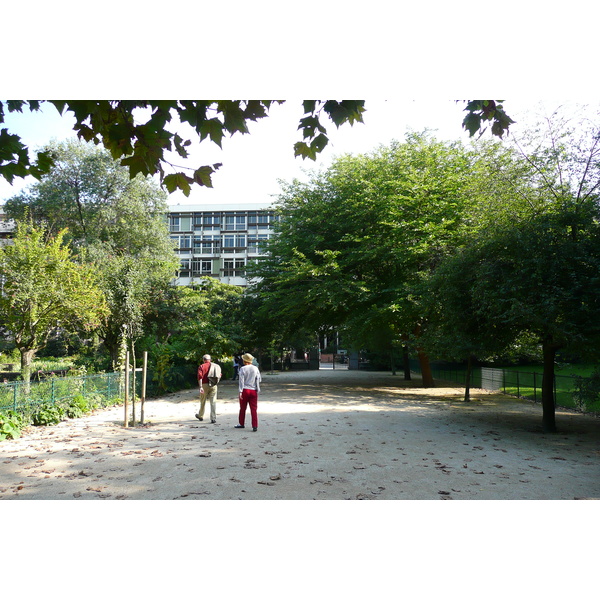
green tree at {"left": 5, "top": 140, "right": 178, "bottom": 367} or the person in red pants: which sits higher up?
green tree at {"left": 5, "top": 140, "right": 178, "bottom": 367}

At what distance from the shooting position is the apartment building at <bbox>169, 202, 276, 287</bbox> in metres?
8.55

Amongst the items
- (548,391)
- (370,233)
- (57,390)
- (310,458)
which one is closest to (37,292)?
(57,390)

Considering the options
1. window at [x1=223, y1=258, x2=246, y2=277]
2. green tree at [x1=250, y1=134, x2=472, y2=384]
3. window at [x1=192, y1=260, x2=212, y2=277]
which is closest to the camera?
window at [x1=192, y1=260, x2=212, y2=277]

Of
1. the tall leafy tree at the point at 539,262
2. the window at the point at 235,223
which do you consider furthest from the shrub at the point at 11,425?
the tall leafy tree at the point at 539,262

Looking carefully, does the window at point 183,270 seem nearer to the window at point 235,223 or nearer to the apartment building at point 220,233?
the apartment building at point 220,233

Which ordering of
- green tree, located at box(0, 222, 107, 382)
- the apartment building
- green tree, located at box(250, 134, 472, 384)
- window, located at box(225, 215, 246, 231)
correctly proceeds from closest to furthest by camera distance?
the apartment building, window, located at box(225, 215, 246, 231), green tree, located at box(0, 222, 107, 382), green tree, located at box(250, 134, 472, 384)

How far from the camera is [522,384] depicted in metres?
14.2

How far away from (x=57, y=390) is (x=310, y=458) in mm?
6444

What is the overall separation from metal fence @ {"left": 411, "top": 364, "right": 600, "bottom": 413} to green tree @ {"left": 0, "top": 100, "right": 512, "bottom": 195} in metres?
6.09

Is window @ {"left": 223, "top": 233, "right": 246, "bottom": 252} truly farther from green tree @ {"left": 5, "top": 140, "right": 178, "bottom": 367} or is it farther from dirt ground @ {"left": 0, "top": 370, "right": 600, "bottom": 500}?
dirt ground @ {"left": 0, "top": 370, "right": 600, "bottom": 500}

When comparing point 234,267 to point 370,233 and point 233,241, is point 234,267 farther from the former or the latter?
point 370,233

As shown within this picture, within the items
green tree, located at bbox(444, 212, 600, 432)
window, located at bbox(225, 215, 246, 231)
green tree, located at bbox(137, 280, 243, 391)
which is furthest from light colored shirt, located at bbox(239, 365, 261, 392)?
green tree, located at bbox(137, 280, 243, 391)

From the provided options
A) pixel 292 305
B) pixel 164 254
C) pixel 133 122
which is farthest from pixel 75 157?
pixel 133 122

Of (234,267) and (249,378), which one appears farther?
(234,267)
